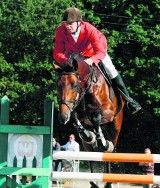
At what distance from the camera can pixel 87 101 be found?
7.33 metres

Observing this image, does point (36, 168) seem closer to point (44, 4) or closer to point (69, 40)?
point (69, 40)

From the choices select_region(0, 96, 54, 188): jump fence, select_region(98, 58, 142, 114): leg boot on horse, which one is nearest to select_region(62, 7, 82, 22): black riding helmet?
select_region(98, 58, 142, 114): leg boot on horse

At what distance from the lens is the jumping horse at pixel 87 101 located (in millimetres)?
6535

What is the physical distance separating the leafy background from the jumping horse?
19.4 m

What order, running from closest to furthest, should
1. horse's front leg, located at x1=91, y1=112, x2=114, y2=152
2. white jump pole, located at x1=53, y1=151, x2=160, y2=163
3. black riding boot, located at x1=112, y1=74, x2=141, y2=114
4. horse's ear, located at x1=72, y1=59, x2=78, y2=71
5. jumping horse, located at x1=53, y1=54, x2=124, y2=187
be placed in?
white jump pole, located at x1=53, y1=151, x2=160, y2=163 → jumping horse, located at x1=53, y1=54, x2=124, y2=187 → horse's ear, located at x1=72, y1=59, x2=78, y2=71 → horse's front leg, located at x1=91, y1=112, x2=114, y2=152 → black riding boot, located at x1=112, y1=74, x2=141, y2=114

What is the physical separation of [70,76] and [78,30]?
32.7 inches

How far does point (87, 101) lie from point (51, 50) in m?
20.7

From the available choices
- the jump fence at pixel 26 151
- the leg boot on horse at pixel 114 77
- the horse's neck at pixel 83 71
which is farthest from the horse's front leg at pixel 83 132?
the jump fence at pixel 26 151

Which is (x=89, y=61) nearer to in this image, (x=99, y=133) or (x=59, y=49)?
(x=59, y=49)

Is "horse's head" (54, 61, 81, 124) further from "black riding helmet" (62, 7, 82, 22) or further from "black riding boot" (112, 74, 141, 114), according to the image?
"black riding boot" (112, 74, 141, 114)

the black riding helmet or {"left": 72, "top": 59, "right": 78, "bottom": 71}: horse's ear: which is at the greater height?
the black riding helmet

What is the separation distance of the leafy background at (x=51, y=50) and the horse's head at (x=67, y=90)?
20.5m

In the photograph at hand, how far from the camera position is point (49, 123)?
18.6ft

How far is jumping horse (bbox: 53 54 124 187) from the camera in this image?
6535 millimetres
